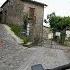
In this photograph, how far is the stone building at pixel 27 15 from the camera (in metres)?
33.5

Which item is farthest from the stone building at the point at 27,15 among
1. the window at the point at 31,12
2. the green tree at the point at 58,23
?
the green tree at the point at 58,23

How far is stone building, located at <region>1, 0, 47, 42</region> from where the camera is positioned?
33469 millimetres

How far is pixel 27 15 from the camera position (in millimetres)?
33812

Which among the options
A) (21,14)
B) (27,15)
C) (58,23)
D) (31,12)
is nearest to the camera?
(21,14)

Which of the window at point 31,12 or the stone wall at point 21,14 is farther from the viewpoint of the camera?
the window at point 31,12

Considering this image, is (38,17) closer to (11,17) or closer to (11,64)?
(11,17)

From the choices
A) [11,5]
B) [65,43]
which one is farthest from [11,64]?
[11,5]

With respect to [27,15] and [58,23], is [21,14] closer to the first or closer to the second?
[27,15]

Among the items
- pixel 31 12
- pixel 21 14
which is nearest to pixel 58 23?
pixel 31 12

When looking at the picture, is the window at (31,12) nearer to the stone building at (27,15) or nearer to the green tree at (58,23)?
the stone building at (27,15)

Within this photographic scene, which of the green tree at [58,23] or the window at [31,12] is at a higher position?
the window at [31,12]

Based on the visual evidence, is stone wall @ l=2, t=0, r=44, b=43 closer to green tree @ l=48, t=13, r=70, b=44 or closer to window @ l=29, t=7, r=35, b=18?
window @ l=29, t=7, r=35, b=18

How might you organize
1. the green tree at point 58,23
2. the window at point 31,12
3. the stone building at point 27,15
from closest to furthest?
the stone building at point 27,15 < the window at point 31,12 < the green tree at point 58,23

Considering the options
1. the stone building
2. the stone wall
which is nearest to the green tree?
the stone wall
